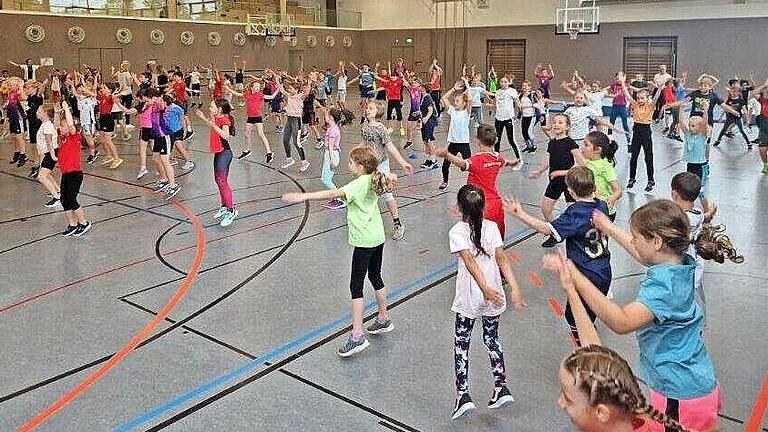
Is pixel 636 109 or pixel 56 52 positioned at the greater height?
pixel 56 52

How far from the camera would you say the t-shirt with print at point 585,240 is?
4508 mm

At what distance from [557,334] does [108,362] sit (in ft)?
11.9

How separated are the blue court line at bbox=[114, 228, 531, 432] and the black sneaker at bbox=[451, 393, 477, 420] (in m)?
1.59

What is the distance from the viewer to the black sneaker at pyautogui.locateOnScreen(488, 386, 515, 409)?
4.22m

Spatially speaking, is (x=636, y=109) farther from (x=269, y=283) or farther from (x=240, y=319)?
(x=240, y=319)

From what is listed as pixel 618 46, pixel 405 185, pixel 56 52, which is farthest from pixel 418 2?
pixel 405 185

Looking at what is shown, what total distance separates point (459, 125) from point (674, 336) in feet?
25.8

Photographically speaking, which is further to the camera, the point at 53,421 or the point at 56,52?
the point at 56,52

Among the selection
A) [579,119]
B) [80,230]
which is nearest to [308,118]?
[579,119]

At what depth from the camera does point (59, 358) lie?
5059mm

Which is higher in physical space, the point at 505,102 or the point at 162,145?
the point at 505,102

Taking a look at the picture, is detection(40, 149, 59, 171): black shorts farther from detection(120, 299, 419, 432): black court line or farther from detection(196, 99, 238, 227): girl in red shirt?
detection(120, 299, 419, 432): black court line

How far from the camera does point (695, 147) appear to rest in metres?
8.33

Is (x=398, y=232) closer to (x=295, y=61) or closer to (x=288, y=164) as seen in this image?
(x=288, y=164)
